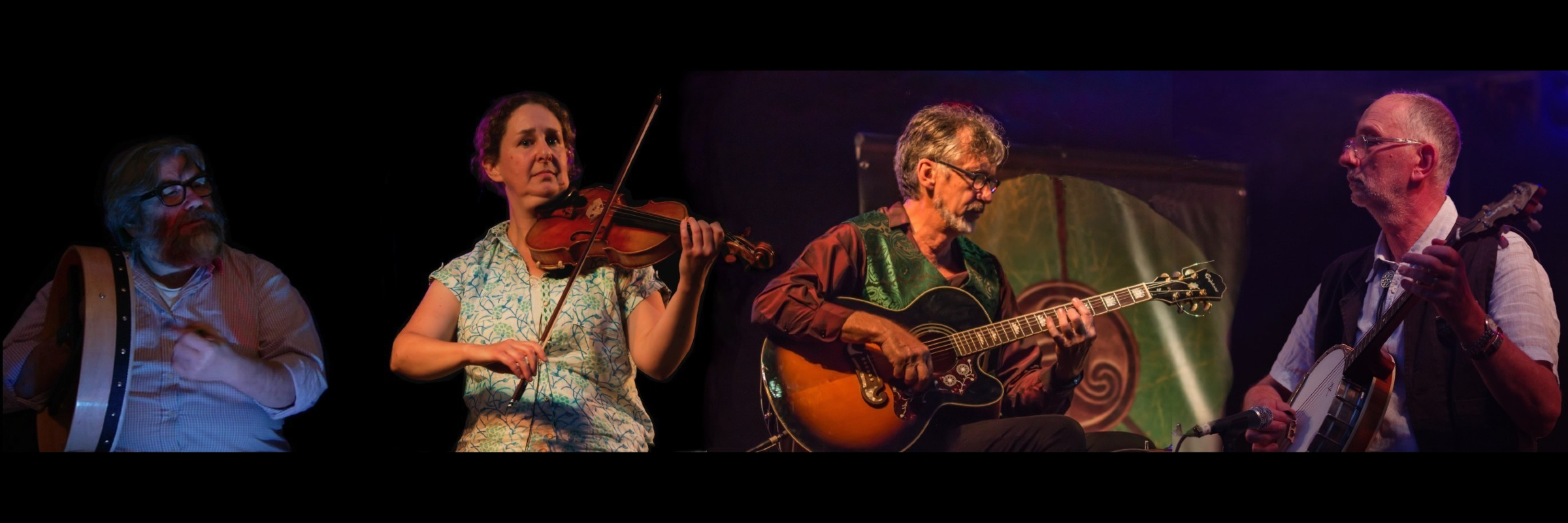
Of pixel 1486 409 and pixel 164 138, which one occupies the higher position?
pixel 164 138

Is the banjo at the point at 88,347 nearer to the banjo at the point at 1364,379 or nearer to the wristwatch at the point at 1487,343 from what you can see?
the banjo at the point at 1364,379

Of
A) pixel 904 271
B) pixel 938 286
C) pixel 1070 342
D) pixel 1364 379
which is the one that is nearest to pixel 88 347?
pixel 904 271

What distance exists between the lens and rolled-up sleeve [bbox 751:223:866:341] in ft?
14.7

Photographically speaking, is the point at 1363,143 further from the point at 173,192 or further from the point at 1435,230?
Result: the point at 173,192

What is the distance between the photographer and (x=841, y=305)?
4520mm

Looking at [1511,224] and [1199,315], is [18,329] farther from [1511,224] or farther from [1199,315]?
[1511,224]

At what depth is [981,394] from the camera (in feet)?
14.7

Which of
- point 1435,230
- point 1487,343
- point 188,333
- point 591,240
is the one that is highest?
point 591,240

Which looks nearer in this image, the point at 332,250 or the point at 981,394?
the point at 981,394

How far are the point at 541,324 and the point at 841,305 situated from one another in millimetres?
1043

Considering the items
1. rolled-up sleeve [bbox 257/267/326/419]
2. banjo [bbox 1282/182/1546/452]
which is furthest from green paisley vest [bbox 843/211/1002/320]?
rolled-up sleeve [bbox 257/267/326/419]

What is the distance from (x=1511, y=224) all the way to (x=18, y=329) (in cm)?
518

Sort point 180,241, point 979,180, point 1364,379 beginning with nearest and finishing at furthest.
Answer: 1. point 1364,379
2. point 180,241
3. point 979,180

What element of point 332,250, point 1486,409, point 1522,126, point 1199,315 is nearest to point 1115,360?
point 1199,315
